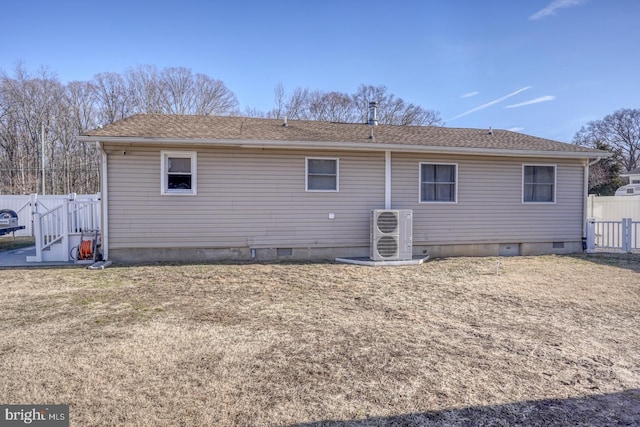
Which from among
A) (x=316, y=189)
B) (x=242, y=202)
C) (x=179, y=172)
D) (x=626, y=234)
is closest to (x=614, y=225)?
(x=626, y=234)

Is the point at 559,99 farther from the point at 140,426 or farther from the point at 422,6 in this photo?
the point at 140,426

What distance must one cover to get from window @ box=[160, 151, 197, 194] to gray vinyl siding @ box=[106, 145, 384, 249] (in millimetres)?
118

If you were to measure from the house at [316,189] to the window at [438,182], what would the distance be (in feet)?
0.09

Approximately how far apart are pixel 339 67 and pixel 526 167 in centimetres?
1039

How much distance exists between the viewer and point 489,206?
9.05 m

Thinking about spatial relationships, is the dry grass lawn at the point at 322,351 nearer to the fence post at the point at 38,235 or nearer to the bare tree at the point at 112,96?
the fence post at the point at 38,235

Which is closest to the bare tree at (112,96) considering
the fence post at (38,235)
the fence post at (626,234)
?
the fence post at (38,235)

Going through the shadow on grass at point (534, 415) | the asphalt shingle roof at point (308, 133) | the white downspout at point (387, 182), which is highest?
the asphalt shingle roof at point (308, 133)

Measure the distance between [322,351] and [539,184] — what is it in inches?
342

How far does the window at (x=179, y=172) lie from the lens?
778 cm

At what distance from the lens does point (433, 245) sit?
349 inches

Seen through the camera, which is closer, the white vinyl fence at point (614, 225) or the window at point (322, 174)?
the window at point (322, 174)

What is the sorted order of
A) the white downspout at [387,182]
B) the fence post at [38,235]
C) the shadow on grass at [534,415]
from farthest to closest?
the white downspout at [387,182] → the fence post at [38,235] → the shadow on grass at [534,415]

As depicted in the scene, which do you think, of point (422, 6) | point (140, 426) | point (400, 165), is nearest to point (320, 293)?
point (140, 426)
